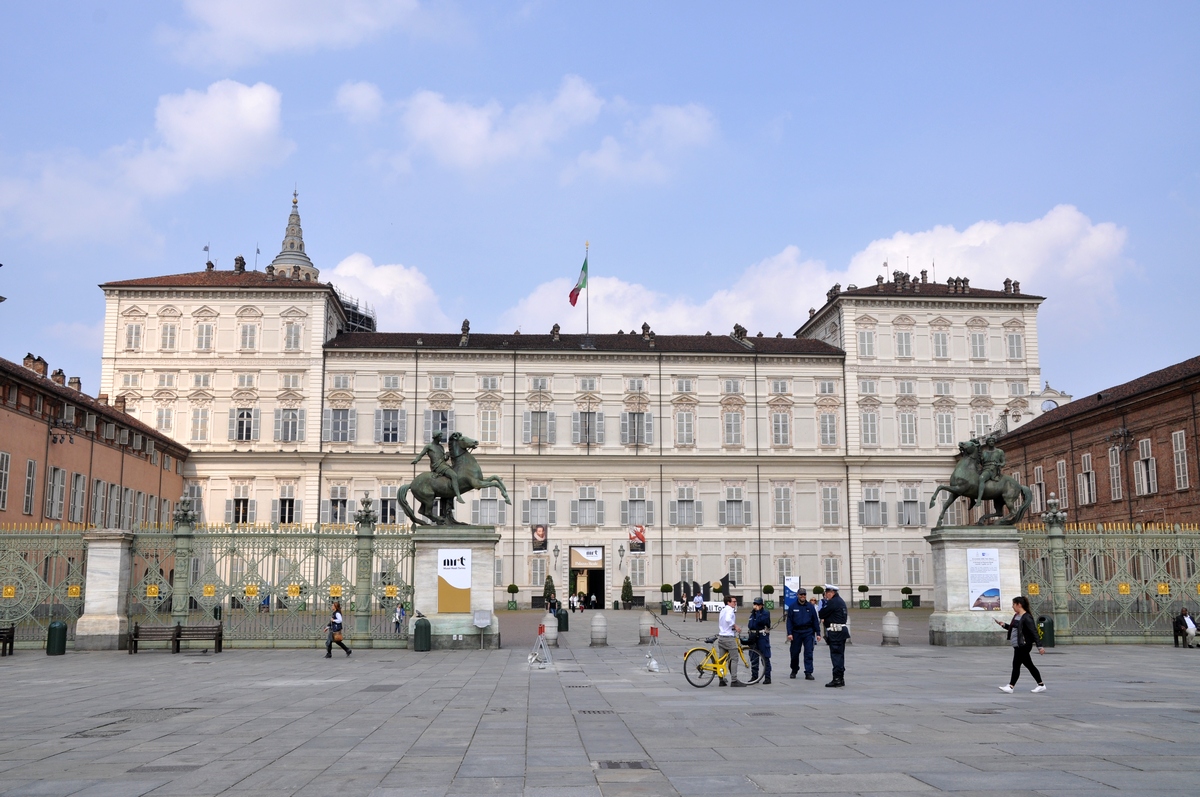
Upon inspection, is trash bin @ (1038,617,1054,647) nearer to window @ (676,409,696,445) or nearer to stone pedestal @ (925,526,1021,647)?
stone pedestal @ (925,526,1021,647)

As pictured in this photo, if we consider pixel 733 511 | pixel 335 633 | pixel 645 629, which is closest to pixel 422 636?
pixel 335 633

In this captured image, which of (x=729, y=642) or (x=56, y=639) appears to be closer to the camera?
(x=729, y=642)

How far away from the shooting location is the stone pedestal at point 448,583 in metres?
25.6

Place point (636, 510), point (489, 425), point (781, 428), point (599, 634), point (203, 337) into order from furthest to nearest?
point (781, 428) < point (489, 425) < point (636, 510) < point (203, 337) < point (599, 634)

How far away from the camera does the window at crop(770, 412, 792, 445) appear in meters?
60.0

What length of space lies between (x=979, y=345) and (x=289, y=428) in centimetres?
4004

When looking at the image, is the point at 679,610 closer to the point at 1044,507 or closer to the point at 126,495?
the point at 1044,507

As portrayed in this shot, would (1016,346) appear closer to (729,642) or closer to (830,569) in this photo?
(830,569)

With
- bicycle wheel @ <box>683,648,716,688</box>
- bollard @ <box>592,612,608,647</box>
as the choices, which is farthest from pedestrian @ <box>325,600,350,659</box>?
bicycle wheel @ <box>683,648,716,688</box>

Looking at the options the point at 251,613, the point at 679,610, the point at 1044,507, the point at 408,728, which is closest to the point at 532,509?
the point at 679,610

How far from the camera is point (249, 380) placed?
58.1 m

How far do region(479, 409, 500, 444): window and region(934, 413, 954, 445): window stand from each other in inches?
998

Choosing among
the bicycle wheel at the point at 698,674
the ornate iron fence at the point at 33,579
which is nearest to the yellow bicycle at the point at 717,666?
the bicycle wheel at the point at 698,674

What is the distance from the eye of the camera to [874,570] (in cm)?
5850
